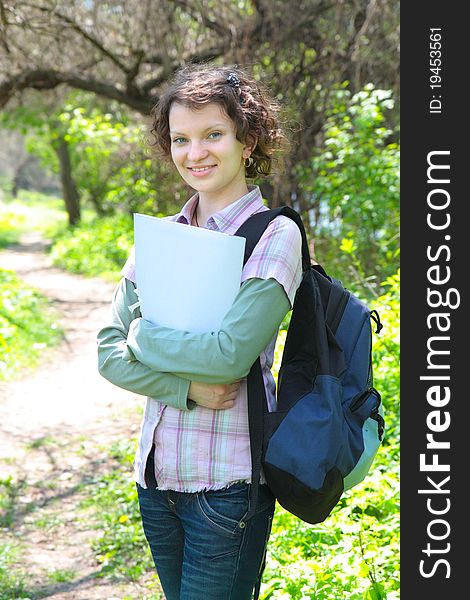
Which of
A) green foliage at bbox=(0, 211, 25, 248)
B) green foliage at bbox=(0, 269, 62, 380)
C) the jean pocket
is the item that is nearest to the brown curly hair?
the jean pocket

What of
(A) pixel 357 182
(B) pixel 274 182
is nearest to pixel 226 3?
(B) pixel 274 182

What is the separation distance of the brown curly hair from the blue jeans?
91 centimetres

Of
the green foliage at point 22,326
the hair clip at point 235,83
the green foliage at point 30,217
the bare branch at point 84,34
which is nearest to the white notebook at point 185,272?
the hair clip at point 235,83

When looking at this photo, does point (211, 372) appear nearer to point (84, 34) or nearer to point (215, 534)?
point (215, 534)

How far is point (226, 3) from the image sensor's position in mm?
8914

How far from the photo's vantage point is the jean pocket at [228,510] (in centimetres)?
199

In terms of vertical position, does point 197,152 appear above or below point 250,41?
below

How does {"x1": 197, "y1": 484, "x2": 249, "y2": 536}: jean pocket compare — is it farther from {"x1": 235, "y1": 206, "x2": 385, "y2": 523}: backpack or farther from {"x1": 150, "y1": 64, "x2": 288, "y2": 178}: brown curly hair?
{"x1": 150, "y1": 64, "x2": 288, "y2": 178}: brown curly hair

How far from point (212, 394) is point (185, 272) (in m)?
0.31

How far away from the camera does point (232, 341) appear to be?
190cm

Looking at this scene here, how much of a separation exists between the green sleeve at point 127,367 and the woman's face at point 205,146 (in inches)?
14.7

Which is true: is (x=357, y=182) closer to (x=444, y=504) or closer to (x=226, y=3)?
(x=226, y=3)

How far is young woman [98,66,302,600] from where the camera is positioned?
1.94 m

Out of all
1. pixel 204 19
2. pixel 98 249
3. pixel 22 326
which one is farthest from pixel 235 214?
pixel 98 249
